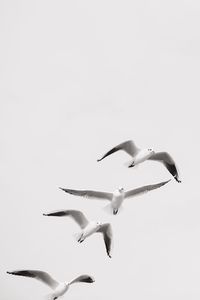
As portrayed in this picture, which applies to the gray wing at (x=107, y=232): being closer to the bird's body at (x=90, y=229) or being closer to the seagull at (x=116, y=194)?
the bird's body at (x=90, y=229)

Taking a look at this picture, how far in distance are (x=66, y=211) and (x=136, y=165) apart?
17.5 ft

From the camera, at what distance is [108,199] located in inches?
2869

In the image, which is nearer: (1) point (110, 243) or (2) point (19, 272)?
(2) point (19, 272)

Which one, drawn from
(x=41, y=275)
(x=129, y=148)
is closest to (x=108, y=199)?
(x=129, y=148)

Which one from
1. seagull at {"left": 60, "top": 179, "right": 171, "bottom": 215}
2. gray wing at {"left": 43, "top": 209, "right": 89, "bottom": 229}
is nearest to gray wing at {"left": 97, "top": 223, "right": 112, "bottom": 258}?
gray wing at {"left": 43, "top": 209, "right": 89, "bottom": 229}

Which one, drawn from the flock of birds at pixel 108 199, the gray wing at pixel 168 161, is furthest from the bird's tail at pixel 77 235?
the gray wing at pixel 168 161

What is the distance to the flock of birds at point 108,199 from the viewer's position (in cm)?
7131

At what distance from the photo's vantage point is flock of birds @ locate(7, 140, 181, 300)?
71.3m

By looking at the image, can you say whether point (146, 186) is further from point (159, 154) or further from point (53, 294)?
point (53, 294)

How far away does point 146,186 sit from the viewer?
73.4 m

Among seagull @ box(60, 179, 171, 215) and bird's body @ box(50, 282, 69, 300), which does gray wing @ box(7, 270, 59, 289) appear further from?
seagull @ box(60, 179, 171, 215)

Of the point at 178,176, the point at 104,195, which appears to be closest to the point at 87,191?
the point at 104,195

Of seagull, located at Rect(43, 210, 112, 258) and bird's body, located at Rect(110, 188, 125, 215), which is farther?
seagull, located at Rect(43, 210, 112, 258)

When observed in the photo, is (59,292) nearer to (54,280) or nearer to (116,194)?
(54,280)
